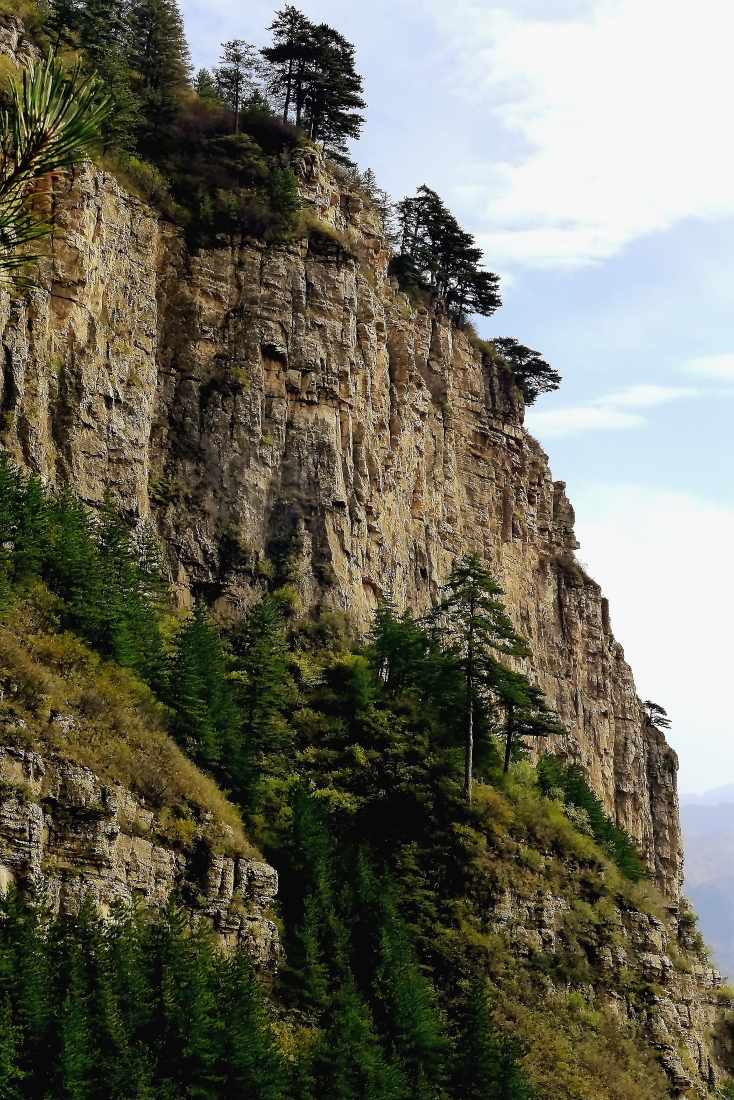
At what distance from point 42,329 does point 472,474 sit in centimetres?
3648

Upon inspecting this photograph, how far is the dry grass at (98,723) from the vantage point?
3509 cm

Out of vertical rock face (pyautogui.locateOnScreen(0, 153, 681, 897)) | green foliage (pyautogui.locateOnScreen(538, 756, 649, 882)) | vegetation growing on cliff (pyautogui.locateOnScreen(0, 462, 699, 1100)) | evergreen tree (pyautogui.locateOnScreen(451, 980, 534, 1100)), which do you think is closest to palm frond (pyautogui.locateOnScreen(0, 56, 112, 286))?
vegetation growing on cliff (pyautogui.locateOnScreen(0, 462, 699, 1100))

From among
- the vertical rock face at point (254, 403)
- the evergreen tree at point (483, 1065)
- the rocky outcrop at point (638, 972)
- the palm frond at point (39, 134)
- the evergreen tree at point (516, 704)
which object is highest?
the vertical rock face at point (254, 403)

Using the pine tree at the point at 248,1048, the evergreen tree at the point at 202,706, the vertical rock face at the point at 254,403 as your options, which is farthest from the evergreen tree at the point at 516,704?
the pine tree at the point at 248,1048

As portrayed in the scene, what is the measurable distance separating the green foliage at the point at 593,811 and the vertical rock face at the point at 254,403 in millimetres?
11730

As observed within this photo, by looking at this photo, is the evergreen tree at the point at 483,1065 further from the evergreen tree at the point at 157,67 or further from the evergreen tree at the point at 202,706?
the evergreen tree at the point at 157,67

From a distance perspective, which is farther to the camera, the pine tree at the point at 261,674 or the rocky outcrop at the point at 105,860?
the pine tree at the point at 261,674

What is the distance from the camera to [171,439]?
5803 cm

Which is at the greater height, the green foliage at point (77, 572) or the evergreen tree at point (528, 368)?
the evergreen tree at point (528, 368)

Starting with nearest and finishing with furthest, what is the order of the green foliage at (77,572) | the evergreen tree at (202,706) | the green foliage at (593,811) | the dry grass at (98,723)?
1. the dry grass at (98,723)
2. the green foliage at (77,572)
3. the evergreen tree at (202,706)
4. the green foliage at (593,811)

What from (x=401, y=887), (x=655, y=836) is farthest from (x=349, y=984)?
(x=655, y=836)

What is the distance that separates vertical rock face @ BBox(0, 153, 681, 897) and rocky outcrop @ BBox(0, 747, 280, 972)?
18.0 metres

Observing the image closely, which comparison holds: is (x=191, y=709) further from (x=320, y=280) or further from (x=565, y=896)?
(x=320, y=280)

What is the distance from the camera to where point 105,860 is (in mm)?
33500
